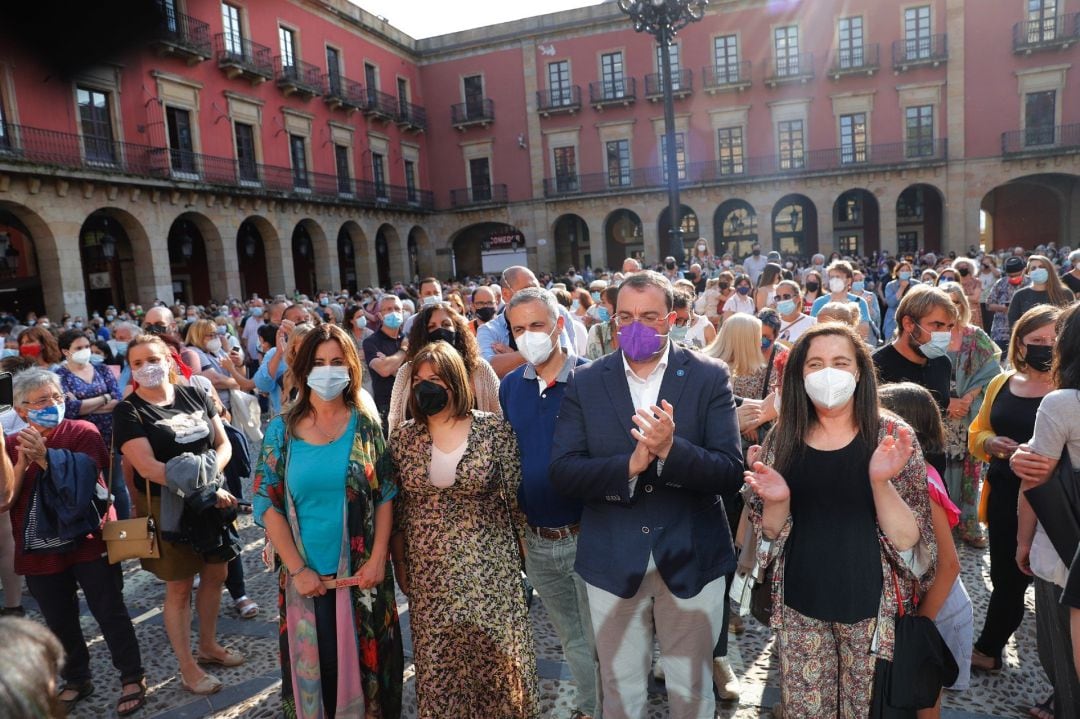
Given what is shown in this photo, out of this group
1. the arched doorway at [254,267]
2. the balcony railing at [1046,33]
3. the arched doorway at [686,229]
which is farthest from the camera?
the arched doorway at [686,229]

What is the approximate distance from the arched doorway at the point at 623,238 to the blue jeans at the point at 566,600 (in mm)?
29719

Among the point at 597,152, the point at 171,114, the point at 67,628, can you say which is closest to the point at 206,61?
the point at 171,114

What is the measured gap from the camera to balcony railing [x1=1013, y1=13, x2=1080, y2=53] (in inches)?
930

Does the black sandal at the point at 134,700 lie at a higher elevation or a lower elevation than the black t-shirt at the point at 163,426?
lower

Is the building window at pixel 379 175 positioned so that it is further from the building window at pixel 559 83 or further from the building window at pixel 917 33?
the building window at pixel 917 33

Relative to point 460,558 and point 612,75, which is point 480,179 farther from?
point 460,558

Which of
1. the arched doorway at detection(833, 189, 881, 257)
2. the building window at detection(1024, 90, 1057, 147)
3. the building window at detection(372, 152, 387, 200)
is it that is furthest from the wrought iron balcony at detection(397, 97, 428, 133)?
the building window at detection(1024, 90, 1057, 147)

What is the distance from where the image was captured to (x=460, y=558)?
275cm

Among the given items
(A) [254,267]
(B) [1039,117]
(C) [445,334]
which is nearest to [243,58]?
(A) [254,267]

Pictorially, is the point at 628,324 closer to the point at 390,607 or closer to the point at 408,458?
the point at 408,458

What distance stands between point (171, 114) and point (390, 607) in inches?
808

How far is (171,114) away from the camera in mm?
19219

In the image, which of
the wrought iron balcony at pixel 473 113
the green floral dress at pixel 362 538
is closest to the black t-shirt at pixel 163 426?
the green floral dress at pixel 362 538

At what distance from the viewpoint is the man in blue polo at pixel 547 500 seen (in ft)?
9.39
